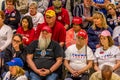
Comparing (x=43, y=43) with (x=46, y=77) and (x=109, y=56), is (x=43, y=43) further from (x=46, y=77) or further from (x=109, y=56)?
(x=109, y=56)

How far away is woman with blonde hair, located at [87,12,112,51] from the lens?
278 inches

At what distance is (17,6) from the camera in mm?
8461

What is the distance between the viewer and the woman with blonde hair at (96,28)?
707cm

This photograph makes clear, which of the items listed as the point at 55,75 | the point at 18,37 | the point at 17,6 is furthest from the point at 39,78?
the point at 17,6

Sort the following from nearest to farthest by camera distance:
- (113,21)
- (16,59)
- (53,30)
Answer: (16,59), (53,30), (113,21)

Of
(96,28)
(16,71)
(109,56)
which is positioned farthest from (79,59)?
(16,71)

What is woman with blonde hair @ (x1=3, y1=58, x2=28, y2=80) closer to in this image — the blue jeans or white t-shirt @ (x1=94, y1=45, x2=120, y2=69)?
the blue jeans

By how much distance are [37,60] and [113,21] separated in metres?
1.90

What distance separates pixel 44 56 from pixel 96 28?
50.3 inches

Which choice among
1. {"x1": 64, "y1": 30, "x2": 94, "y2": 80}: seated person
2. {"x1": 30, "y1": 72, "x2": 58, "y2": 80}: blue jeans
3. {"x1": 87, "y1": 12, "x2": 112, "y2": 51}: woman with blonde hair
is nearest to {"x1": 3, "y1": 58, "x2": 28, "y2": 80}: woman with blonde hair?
{"x1": 30, "y1": 72, "x2": 58, "y2": 80}: blue jeans

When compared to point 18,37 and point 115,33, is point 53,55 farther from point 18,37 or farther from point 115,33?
point 115,33

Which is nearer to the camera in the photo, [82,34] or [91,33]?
[82,34]

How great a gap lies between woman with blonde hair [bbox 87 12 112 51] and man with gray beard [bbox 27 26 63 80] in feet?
2.93

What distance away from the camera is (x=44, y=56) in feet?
21.1
